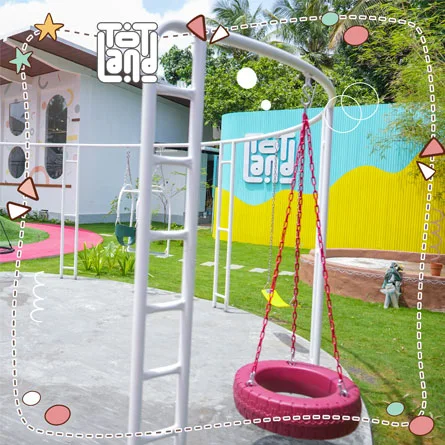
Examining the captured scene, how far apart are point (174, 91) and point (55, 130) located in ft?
45.8

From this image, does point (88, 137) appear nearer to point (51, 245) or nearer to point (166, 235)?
point (51, 245)

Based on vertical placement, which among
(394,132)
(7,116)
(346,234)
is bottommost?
(346,234)

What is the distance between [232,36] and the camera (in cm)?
196

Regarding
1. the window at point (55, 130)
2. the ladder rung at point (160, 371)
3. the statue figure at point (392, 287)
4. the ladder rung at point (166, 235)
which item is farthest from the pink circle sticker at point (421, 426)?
the window at point (55, 130)

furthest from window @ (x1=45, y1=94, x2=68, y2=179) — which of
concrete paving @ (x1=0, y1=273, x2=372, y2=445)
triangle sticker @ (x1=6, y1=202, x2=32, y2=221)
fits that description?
triangle sticker @ (x1=6, y1=202, x2=32, y2=221)

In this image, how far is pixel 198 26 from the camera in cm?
174

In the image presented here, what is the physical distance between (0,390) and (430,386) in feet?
9.30

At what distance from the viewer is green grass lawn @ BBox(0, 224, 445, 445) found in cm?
300

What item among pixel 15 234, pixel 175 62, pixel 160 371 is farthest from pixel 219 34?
Answer: pixel 175 62

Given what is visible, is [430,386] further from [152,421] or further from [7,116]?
[7,116]

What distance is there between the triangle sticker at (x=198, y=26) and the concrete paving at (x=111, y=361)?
1824 mm

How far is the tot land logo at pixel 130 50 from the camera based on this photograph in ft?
5.65

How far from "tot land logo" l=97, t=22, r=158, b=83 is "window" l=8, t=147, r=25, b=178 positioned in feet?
49.4

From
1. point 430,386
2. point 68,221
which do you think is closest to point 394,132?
point 430,386
